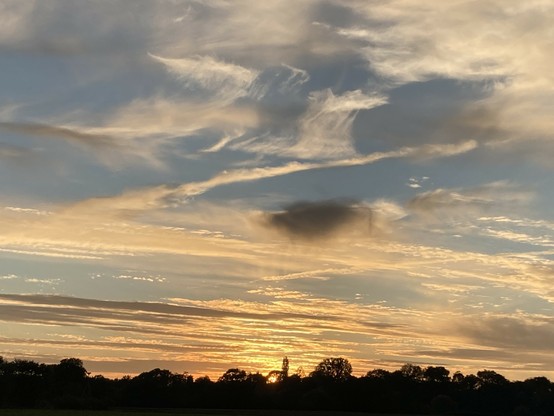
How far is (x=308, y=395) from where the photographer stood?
196125mm

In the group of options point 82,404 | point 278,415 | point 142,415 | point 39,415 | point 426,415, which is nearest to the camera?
point 39,415

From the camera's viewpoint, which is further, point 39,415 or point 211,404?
point 211,404

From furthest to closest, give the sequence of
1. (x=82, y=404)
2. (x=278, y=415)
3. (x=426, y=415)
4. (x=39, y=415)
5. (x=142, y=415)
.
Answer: (x=426, y=415) → (x=82, y=404) → (x=278, y=415) → (x=142, y=415) → (x=39, y=415)

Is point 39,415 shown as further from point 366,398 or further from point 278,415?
point 366,398

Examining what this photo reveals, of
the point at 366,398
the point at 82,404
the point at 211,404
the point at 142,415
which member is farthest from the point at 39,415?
the point at 366,398

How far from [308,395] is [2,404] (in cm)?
7397

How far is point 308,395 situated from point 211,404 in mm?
24176

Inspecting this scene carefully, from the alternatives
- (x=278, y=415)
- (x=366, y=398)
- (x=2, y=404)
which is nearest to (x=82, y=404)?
(x=2, y=404)

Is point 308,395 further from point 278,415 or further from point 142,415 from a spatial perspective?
point 142,415

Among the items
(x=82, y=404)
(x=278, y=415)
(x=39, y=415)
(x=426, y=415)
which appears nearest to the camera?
(x=39, y=415)

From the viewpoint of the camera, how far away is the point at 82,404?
175875 millimetres

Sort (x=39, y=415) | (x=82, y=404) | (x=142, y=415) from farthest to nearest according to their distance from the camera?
(x=82, y=404)
(x=142, y=415)
(x=39, y=415)

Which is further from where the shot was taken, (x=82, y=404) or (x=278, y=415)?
(x=82, y=404)

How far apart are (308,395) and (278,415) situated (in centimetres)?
3411
